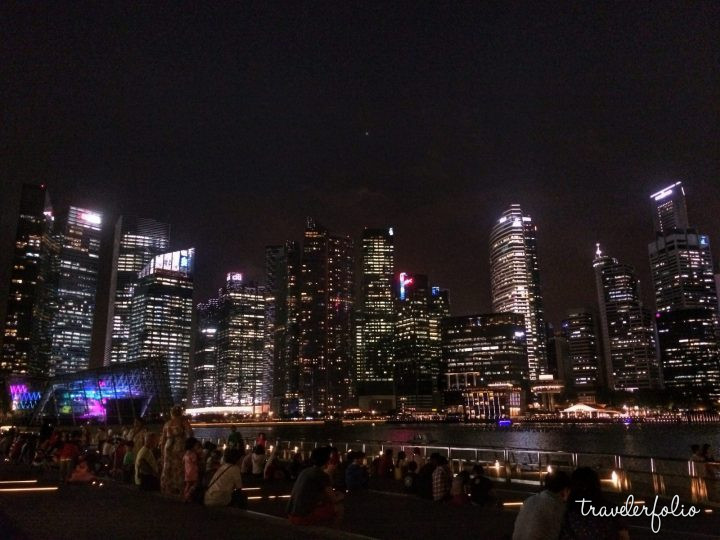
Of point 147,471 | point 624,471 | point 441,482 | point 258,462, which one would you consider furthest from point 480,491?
point 147,471

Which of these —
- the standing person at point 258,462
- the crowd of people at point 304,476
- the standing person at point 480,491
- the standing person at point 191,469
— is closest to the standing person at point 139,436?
the crowd of people at point 304,476

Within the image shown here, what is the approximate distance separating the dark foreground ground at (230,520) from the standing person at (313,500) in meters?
0.20

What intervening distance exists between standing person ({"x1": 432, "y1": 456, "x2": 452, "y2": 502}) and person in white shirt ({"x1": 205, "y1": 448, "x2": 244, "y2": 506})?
5.00m

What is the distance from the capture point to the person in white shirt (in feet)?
37.6

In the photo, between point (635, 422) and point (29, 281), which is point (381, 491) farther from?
point (635, 422)

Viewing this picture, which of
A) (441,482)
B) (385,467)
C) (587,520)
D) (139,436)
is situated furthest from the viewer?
(385,467)

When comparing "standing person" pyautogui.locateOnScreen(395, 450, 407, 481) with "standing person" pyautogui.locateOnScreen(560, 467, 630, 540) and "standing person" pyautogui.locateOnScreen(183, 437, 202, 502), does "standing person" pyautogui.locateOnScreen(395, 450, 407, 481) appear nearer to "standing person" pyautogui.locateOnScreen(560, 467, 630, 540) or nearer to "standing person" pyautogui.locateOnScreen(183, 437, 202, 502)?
"standing person" pyautogui.locateOnScreen(183, 437, 202, 502)

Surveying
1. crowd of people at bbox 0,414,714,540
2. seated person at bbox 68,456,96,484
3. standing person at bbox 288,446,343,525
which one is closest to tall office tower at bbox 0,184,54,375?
crowd of people at bbox 0,414,714,540

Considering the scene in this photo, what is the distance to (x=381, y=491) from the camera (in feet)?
54.5

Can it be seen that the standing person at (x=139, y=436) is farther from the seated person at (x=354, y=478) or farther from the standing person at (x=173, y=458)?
the seated person at (x=354, y=478)

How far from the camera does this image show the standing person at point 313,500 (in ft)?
29.0

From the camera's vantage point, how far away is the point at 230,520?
1042cm

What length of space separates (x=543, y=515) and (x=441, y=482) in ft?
29.6

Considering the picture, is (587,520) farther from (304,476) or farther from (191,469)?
(191,469)
